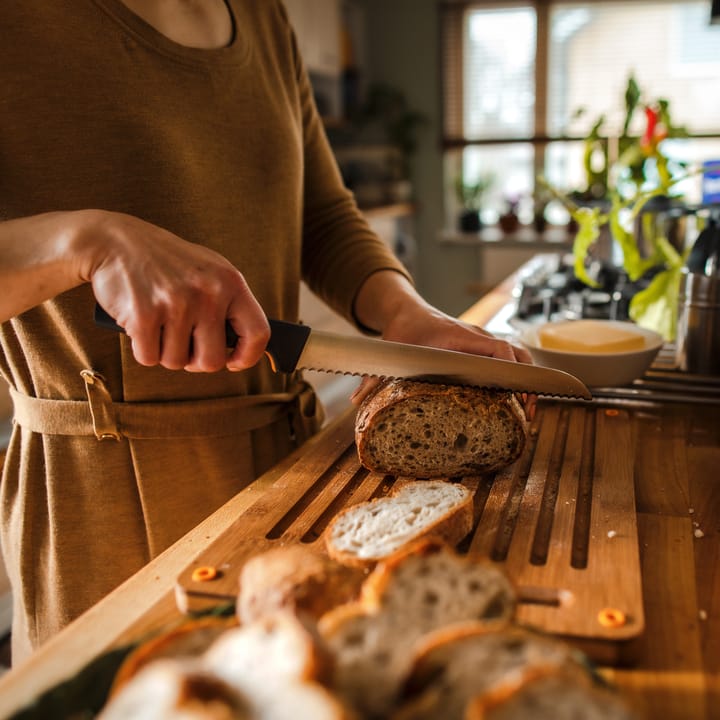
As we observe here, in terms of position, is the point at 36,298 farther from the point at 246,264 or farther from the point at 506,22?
the point at 506,22

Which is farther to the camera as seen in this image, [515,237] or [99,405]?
[515,237]

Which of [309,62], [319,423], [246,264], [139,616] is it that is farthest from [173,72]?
[309,62]

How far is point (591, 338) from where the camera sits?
55.2 inches

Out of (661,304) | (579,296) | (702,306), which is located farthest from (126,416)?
(579,296)

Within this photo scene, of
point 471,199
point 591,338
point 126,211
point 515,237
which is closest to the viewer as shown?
point 126,211

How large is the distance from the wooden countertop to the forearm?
0.36 m

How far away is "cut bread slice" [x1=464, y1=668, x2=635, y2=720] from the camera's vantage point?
50 cm

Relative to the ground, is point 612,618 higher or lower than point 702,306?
lower

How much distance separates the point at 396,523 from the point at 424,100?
16.4 ft

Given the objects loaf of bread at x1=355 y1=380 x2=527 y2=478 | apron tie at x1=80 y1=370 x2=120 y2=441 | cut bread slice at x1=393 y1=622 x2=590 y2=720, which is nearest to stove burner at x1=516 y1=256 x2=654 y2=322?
loaf of bread at x1=355 y1=380 x2=527 y2=478

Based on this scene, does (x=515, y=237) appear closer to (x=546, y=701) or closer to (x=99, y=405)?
(x=99, y=405)

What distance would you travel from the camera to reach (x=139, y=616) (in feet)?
2.45

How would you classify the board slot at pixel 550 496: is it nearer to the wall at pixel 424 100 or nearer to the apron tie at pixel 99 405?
the apron tie at pixel 99 405

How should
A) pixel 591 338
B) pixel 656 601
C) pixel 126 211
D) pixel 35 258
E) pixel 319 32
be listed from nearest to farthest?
pixel 656 601
pixel 35 258
pixel 126 211
pixel 591 338
pixel 319 32
